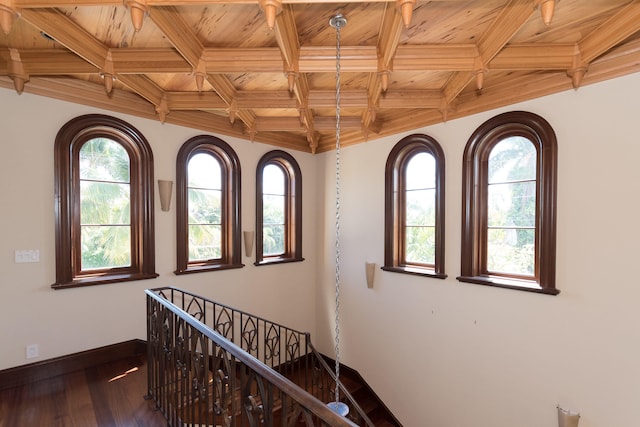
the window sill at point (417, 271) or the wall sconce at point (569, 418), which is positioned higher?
the window sill at point (417, 271)

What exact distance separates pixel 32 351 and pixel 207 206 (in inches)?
82.2

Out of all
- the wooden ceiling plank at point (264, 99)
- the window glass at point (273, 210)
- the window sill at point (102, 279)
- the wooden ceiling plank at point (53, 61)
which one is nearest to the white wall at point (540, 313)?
the window glass at point (273, 210)

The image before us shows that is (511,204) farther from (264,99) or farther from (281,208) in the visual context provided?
(281,208)

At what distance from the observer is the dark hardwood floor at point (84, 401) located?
2.17 meters

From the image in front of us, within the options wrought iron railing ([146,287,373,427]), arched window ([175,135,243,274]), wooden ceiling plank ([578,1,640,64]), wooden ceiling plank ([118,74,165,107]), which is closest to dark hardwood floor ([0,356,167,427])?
wrought iron railing ([146,287,373,427])

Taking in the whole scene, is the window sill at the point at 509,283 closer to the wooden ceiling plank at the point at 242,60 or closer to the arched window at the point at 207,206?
the wooden ceiling plank at the point at 242,60

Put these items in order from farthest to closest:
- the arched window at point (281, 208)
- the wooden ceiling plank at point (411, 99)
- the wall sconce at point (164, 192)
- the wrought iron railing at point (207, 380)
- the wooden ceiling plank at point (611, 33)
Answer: the arched window at point (281, 208)
the wall sconce at point (164, 192)
the wooden ceiling plank at point (411, 99)
the wooden ceiling plank at point (611, 33)
the wrought iron railing at point (207, 380)

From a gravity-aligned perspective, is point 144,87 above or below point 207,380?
above

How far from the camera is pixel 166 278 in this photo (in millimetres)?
3502

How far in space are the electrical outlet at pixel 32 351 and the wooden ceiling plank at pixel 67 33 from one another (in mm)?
2419

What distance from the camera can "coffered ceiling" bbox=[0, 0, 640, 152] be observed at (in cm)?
186

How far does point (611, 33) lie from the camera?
209 centimetres

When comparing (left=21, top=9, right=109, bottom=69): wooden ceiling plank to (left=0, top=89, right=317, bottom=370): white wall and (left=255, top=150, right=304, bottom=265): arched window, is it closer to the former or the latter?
(left=0, top=89, right=317, bottom=370): white wall

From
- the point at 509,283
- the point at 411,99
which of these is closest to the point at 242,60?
the point at 411,99
